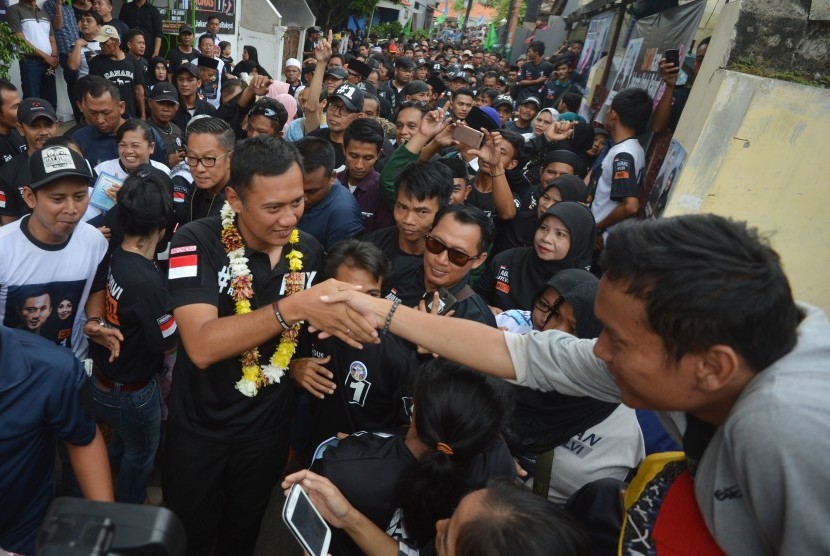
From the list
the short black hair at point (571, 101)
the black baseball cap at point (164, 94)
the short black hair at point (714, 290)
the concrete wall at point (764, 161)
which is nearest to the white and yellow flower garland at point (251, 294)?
the short black hair at point (714, 290)

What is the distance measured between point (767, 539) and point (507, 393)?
95 cm

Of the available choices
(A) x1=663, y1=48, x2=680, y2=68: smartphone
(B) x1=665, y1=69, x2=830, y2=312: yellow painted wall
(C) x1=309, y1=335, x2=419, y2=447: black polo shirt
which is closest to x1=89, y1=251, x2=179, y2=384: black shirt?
(C) x1=309, y1=335, x2=419, y2=447: black polo shirt

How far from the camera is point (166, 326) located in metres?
2.92

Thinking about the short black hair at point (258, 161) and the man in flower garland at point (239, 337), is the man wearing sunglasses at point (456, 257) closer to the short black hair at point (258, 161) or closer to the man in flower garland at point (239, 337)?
the man in flower garland at point (239, 337)

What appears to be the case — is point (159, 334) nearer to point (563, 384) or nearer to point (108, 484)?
point (108, 484)

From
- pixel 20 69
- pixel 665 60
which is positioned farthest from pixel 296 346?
pixel 20 69

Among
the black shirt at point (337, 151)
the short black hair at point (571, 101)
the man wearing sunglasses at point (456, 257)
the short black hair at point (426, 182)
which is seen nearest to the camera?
the man wearing sunglasses at point (456, 257)

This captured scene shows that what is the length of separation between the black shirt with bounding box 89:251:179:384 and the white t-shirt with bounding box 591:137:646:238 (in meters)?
3.97

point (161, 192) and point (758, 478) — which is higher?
point (758, 478)

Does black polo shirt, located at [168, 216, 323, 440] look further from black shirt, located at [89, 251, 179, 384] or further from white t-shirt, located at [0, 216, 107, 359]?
white t-shirt, located at [0, 216, 107, 359]

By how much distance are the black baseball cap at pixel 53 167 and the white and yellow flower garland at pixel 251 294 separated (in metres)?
0.96

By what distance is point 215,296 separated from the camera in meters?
2.21

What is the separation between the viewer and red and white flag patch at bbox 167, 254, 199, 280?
217cm

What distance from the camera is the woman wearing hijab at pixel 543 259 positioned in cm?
366
